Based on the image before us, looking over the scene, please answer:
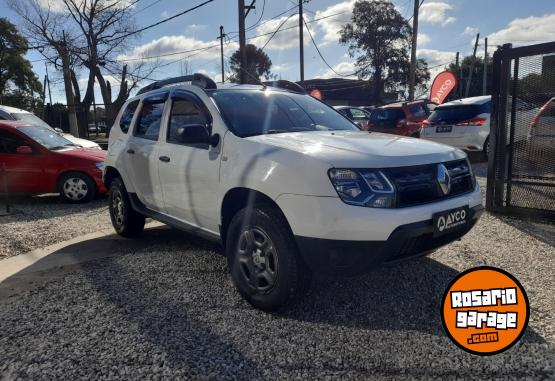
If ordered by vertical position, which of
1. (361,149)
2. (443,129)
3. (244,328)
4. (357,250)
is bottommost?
(244,328)

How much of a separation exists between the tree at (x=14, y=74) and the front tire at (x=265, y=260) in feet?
154

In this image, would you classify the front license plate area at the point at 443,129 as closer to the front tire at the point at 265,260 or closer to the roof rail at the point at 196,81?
the roof rail at the point at 196,81

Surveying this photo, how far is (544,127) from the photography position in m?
5.06

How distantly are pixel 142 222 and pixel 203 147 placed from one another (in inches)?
78.5

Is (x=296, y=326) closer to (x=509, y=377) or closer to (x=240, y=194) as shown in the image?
(x=240, y=194)

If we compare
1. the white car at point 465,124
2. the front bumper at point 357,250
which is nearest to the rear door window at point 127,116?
the front bumper at point 357,250

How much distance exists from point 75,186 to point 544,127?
721 cm

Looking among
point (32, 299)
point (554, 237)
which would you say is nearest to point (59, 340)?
point (32, 299)

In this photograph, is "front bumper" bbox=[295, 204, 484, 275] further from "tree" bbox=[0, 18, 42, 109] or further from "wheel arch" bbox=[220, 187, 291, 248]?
"tree" bbox=[0, 18, 42, 109]

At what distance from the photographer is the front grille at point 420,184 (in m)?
2.77

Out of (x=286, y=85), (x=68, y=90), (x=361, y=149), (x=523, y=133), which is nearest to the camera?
(x=361, y=149)

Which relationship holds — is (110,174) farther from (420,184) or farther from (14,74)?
(14,74)

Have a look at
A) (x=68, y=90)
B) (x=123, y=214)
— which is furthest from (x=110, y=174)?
(x=68, y=90)

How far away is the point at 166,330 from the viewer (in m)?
2.92
